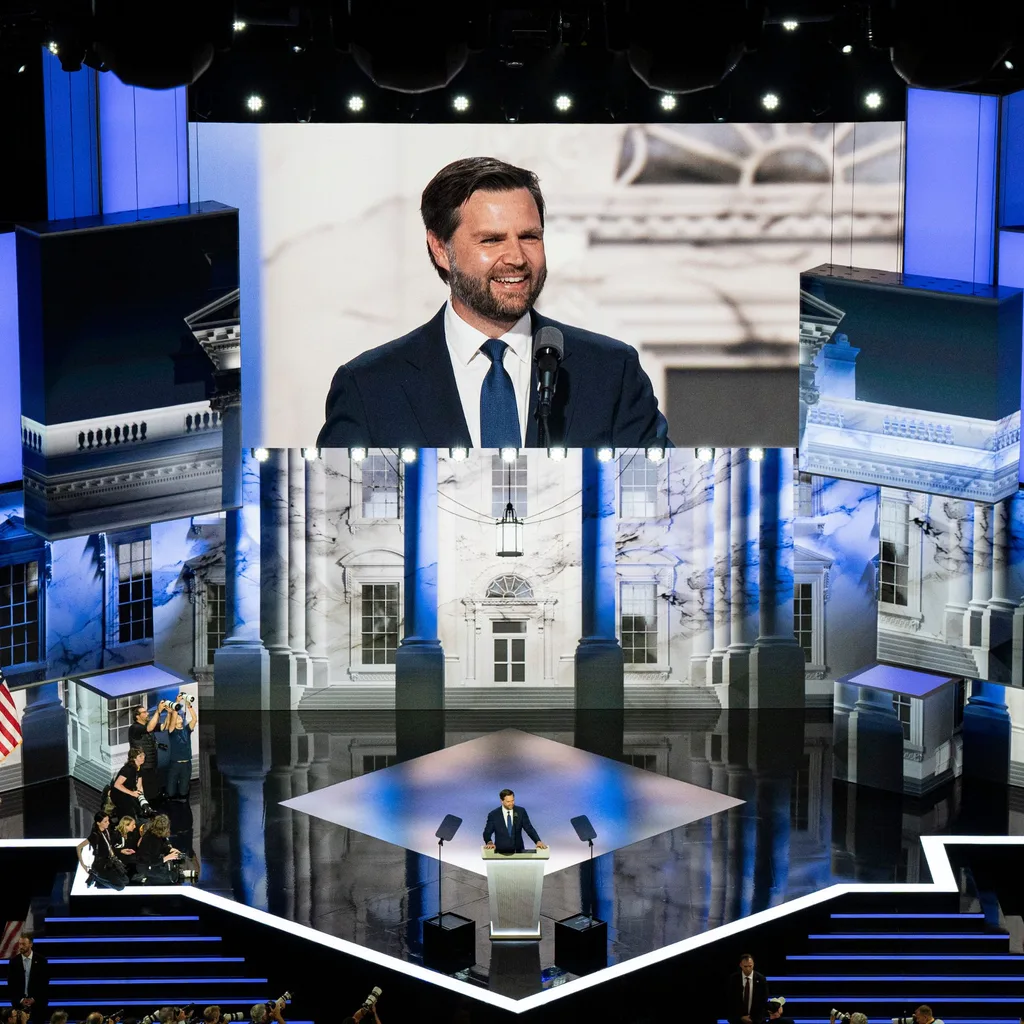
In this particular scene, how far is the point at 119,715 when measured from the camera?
61.8ft

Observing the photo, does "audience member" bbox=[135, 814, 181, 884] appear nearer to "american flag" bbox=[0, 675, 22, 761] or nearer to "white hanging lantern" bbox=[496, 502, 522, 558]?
"american flag" bbox=[0, 675, 22, 761]

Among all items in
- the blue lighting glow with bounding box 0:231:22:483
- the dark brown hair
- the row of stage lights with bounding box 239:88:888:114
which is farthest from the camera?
the dark brown hair

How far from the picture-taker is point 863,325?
19562 millimetres

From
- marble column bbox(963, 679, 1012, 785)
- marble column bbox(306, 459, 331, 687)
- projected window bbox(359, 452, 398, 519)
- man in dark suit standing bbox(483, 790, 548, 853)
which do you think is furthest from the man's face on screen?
man in dark suit standing bbox(483, 790, 548, 853)

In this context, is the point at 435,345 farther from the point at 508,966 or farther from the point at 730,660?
the point at 508,966

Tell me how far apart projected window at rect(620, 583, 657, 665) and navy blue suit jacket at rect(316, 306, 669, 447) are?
2.07m

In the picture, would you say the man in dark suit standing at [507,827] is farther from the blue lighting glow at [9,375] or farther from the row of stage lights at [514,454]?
the blue lighting glow at [9,375]

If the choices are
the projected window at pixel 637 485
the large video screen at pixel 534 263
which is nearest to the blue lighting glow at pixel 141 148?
the large video screen at pixel 534 263

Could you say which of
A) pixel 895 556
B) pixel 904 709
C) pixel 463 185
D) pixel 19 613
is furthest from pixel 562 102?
pixel 19 613

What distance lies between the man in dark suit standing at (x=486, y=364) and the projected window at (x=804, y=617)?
2652mm

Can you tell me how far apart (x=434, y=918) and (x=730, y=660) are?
7203mm

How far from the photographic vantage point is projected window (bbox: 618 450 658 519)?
21.2m

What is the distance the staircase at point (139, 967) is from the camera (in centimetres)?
1516

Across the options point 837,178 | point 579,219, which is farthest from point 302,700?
point 837,178
